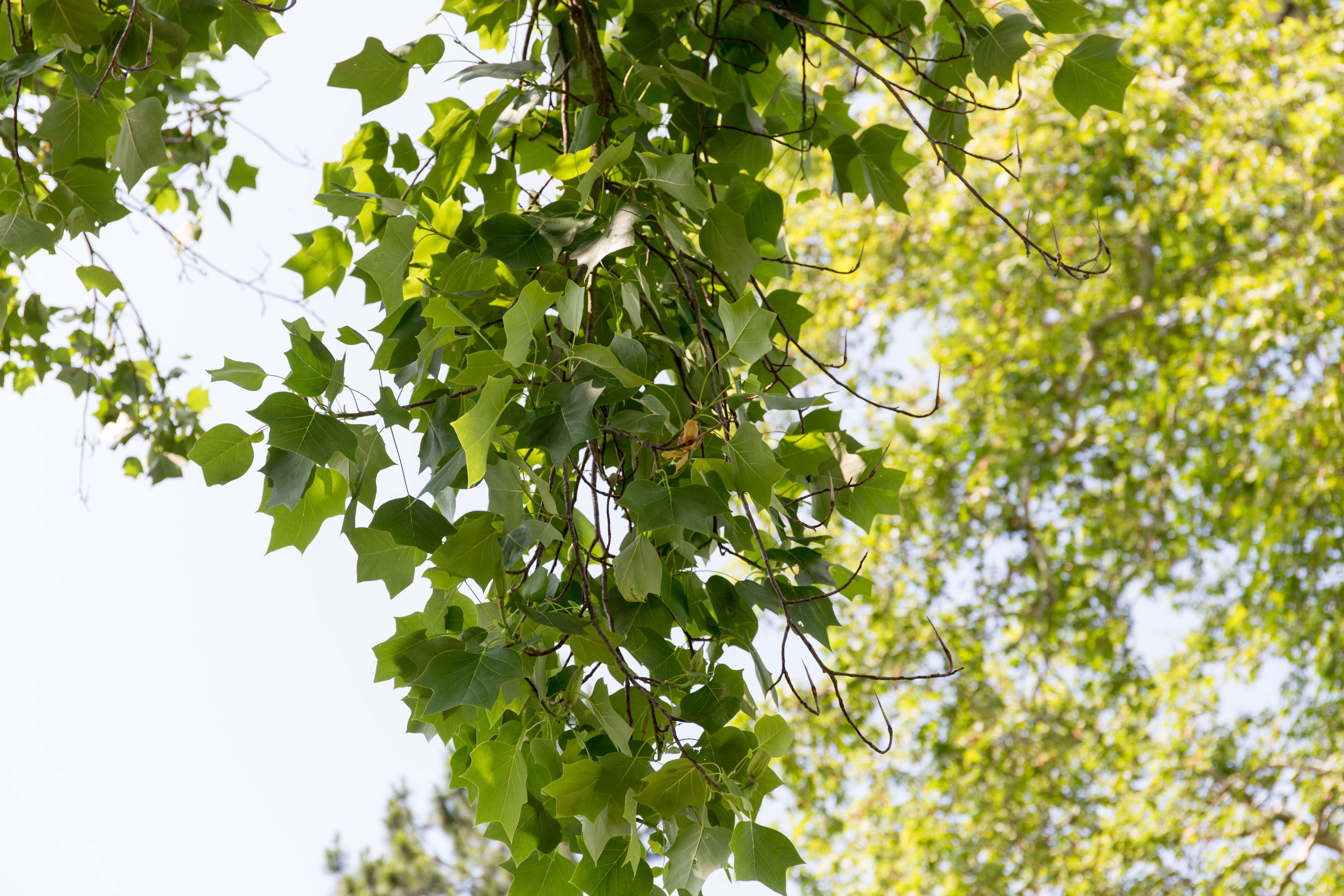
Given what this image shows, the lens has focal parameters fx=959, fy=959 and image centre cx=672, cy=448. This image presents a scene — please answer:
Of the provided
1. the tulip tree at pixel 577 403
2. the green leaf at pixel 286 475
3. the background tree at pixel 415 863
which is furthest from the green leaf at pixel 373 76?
the background tree at pixel 415 863

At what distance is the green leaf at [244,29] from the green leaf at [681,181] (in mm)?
475

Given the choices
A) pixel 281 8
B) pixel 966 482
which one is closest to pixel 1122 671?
pixel 966 482

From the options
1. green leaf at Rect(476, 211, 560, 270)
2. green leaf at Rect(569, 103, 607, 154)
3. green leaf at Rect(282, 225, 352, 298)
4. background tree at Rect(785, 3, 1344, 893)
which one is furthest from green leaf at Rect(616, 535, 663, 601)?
background tree at Rect(785, 3, 1344, 893)

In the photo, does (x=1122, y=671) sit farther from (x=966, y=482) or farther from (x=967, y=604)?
(x=966, y=482)

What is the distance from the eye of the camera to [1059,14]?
905 mm

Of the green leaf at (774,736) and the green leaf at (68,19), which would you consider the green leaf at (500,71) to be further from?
the green leaf at (774,736)

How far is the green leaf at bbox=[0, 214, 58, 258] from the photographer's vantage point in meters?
0.73

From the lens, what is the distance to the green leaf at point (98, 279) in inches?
35.1

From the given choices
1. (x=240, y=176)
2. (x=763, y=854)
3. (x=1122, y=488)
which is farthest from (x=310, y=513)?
(x=1122, y=488)

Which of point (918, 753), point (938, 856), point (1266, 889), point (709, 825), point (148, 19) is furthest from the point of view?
point (918, 753)

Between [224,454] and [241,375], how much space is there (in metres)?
→ 0.06

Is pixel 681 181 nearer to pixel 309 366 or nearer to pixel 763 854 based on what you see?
pixel 309 366

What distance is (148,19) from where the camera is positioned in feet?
2.57

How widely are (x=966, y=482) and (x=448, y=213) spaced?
338 centimetres
